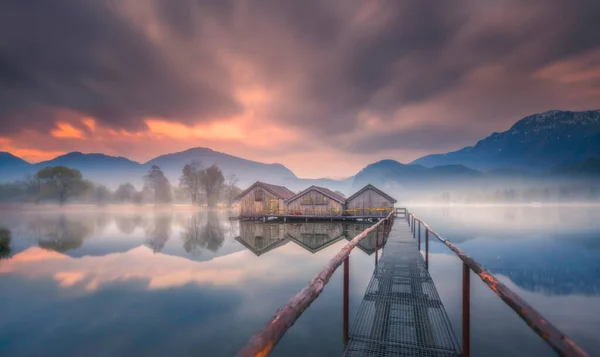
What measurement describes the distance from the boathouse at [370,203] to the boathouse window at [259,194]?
14.0 meters

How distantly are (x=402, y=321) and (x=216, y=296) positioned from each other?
8393mm

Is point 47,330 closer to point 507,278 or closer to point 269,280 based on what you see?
point 269,280

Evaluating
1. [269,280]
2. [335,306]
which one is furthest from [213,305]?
[335,306]

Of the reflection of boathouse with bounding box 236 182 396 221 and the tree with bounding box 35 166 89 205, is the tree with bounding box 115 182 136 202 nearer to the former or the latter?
the tree with bounding box 35 166 89 205

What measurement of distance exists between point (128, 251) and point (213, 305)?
48.9 ft

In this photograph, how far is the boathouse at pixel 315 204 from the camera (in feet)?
130

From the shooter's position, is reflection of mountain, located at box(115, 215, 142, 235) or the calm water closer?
the calm water

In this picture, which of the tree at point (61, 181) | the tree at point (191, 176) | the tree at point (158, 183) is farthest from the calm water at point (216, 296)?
the tree at point (61, 181)

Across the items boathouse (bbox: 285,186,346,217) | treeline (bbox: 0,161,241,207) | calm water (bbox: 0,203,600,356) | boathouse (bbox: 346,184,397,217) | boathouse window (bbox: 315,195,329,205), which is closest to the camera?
calm water (bbox: 0,203,600,356)

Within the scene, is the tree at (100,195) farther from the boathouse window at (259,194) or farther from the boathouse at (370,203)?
the boathouse at (370,203)

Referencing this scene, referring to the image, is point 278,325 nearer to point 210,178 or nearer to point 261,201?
point 261,201

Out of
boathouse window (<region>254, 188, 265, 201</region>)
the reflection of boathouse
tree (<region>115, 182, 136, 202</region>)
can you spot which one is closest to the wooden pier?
the reflection of boathouse

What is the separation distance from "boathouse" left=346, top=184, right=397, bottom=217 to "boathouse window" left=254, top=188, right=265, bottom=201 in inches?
553

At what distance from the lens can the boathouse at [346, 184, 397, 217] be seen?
1491 inches
